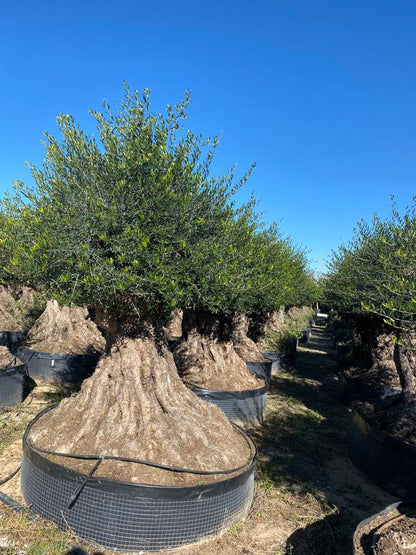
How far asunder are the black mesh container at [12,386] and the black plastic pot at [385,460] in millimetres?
10134

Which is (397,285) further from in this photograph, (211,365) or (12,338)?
(12,338)

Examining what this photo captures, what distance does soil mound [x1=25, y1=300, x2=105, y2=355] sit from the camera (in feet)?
52.0

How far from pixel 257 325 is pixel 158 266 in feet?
53.9

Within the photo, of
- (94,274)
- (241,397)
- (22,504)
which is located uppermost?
(94,274)

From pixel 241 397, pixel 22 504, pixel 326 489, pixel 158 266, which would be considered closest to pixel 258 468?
pixel 326 489

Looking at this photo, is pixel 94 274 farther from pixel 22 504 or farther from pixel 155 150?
pixel 22 504

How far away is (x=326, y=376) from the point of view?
71.4 feet

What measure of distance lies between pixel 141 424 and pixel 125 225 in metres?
3.80

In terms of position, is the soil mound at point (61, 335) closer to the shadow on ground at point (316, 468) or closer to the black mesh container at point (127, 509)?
the shadow on ground at point (316, 468)

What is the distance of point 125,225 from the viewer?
21.1ft

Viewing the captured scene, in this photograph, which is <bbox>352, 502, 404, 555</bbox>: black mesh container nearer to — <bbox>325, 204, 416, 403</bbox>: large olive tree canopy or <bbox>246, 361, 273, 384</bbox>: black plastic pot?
<bbox>325, 204, 416, 403</bbox>: large olive tree canopy

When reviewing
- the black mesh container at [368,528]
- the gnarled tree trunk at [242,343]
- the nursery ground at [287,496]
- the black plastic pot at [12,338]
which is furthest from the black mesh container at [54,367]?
the black mesh container at [368,528]

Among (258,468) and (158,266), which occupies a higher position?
(158,266)

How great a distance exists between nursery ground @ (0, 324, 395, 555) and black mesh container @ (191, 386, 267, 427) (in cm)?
52
